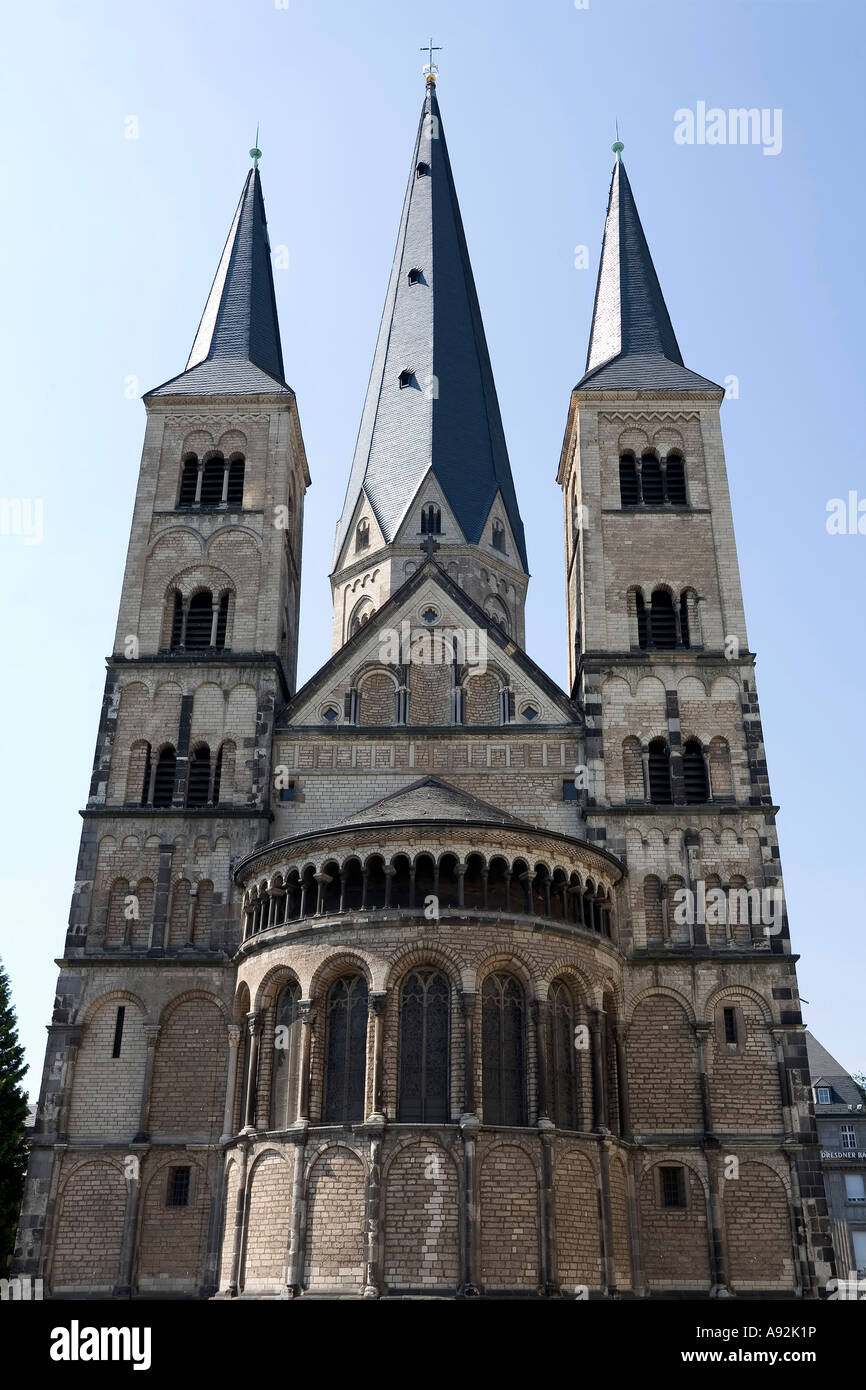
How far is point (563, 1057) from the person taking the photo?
23516 millimetres

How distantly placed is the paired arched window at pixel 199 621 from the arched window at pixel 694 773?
1178 centimetres

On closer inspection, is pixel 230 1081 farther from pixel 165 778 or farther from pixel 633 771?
pixel 633 771

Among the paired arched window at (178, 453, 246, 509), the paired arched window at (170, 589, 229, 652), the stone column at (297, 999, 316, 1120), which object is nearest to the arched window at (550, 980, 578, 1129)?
the stone column at (297, 999, 316, 1120)

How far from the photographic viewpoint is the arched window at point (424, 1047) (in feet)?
71.9

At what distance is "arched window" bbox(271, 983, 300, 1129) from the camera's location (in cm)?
2291

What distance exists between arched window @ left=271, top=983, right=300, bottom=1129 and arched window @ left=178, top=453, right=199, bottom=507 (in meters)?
15.0

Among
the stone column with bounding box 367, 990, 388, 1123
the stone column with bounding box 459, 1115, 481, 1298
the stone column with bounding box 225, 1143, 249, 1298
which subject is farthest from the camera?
the stone column with bounding box 225, 1143, 249, 1298

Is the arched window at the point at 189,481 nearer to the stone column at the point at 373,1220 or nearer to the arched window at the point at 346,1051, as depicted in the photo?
the arched window at the point at 346,1051

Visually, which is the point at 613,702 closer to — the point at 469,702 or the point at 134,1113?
the point at 469,702

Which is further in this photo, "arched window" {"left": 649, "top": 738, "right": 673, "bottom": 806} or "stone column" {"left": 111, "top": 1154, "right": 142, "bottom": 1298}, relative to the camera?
"arched window" {"left": 649, "top": 738, "right": 673, "bottom": 806}

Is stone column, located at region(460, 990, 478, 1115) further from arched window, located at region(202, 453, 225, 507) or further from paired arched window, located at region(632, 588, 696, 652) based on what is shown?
arched window, located at region(202, 453, 225, 507)

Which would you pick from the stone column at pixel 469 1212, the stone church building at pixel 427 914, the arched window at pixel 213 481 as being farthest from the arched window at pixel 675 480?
the stone column at pixel 469 1212

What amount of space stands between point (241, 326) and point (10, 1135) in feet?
75.4

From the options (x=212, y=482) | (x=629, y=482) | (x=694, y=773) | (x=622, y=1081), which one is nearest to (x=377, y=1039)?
(x=622, y=1081)
